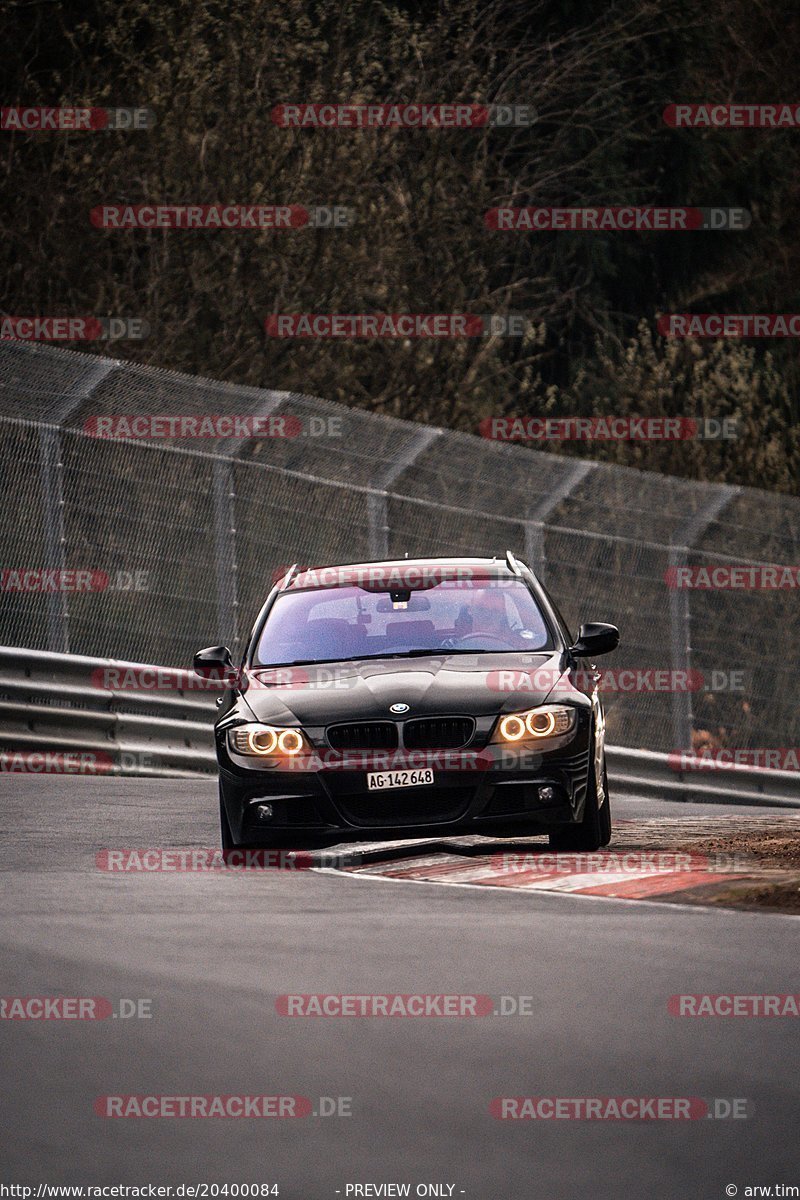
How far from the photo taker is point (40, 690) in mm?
18203

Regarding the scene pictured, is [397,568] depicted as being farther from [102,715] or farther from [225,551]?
[225,551]

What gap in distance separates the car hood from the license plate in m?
0.29

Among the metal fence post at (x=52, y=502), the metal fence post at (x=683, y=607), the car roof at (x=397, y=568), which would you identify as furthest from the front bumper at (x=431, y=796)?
the metal fence post at (x=683, y=607)

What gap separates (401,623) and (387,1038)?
223 inches

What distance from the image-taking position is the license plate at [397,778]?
11.8m

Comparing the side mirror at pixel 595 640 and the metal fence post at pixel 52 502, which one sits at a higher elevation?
the metal fence post at pixel 52 502

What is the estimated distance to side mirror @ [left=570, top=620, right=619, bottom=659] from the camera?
1288 centimetres

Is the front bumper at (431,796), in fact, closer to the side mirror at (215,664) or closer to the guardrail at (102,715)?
the side mirror at (215,664)

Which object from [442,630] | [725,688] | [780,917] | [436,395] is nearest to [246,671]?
[442,630]

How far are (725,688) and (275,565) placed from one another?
15.4 feet

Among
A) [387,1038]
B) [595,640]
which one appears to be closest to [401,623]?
[595,640]

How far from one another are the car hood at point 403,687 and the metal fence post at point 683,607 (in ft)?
27.6

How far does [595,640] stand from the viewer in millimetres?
12875

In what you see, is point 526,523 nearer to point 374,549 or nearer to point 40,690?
point 374,549
